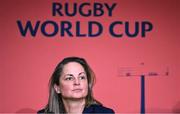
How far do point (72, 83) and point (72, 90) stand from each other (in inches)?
2.0

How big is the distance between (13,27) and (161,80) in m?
1.32

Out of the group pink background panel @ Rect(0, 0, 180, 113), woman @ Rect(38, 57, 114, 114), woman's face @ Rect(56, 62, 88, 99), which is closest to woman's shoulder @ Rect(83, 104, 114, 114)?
woman @ Rect(38, 57, 114, 114)

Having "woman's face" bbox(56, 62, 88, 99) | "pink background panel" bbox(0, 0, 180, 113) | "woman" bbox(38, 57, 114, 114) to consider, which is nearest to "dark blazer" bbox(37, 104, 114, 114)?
"woman" bbox(38, 57, 114, 114)

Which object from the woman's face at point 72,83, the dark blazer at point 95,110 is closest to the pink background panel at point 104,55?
the dark blazer at point 95,110

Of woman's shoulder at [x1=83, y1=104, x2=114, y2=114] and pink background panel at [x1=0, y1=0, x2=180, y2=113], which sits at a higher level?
pink background panel at [x1=0, y1=0, x2=180, y2=113]

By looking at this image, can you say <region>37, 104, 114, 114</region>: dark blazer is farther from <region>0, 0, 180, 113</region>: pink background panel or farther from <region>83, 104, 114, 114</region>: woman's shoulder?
<region>0, 0, 180, 113</region>: pink background panel

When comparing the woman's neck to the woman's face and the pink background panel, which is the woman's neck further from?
the pink background panel

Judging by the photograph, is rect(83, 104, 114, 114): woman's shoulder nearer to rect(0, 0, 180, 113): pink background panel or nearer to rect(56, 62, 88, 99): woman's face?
rect(56, 62, 88, 99): woman's face

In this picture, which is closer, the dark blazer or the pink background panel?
the dark blazer

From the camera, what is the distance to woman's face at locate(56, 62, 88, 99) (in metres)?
2.30

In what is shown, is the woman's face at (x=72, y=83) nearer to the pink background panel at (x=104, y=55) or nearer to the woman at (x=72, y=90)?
the woman at (x=72, y=90)

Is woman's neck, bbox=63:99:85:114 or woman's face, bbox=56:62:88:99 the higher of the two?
woman's face, bbox=56:62:88:99

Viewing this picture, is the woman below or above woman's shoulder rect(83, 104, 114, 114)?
above

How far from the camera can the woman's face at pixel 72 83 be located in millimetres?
2305
